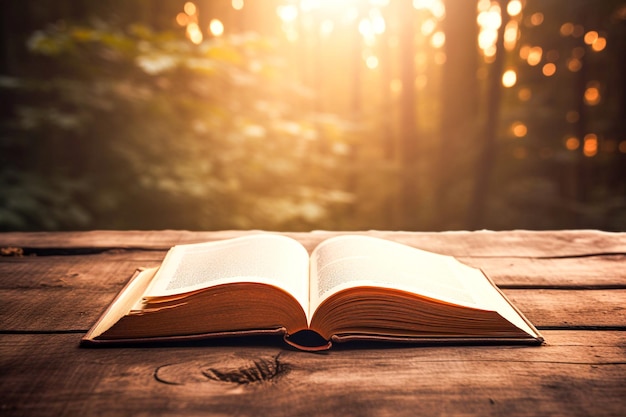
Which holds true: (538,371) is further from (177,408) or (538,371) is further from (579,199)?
(579,199)

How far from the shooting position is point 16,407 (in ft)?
2.10

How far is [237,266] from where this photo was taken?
0.94 meters

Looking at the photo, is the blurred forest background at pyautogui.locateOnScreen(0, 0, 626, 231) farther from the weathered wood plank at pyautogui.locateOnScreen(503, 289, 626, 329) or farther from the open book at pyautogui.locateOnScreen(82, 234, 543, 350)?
the weathered wood plank at pyautogui.locateOnScreen(503, 289, 626, 329)

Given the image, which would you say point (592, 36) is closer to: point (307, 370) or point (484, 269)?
point (484, 269)

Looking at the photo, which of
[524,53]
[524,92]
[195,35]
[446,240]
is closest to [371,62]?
[524,53]

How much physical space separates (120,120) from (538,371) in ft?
10.1

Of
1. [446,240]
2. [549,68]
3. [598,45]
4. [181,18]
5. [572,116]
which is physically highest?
[181,18]

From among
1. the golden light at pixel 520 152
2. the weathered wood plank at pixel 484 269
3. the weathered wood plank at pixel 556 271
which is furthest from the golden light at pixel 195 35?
the golden light at pixel 520 152

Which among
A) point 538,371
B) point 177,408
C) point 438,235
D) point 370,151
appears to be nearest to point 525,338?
point 538,371

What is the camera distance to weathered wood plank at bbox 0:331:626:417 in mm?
645

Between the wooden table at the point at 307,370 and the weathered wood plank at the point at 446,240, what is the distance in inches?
12.1

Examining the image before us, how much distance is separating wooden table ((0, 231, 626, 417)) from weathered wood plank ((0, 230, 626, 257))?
308 mm

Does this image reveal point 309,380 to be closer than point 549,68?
Yes

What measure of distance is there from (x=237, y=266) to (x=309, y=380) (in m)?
0.31
